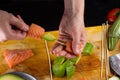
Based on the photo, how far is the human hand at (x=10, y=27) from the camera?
1.42m

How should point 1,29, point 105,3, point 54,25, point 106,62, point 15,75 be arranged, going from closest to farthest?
point 1,29, point 15,75, point 106,62, point 54,25, point 105,3

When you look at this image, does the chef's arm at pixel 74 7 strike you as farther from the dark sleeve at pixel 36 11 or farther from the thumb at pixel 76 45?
the dark sleeve at pixel 36 11

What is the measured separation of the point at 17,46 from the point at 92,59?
389mm

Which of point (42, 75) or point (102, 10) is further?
point (102, 10)

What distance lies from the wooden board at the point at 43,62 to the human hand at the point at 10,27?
0.81ft

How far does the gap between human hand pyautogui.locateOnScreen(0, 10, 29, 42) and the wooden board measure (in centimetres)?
25

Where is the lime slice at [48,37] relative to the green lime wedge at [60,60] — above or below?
above

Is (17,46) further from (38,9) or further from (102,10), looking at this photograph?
(102,10)

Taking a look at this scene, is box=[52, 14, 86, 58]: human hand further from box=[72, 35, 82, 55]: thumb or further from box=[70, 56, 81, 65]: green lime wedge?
box=[70, 56, 81, 65]: green lime wedge

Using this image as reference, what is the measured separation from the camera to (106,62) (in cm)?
170

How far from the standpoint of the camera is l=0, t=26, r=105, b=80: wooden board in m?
1.66

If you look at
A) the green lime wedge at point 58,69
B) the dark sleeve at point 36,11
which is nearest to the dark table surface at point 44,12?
the dark sleeve at point 36,11

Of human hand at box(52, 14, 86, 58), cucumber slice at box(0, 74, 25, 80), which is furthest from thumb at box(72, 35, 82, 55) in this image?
cucumber slice at box(0, 74, 25, 80)

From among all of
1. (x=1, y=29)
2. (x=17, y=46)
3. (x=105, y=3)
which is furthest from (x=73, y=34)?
(x=105, y=3)
